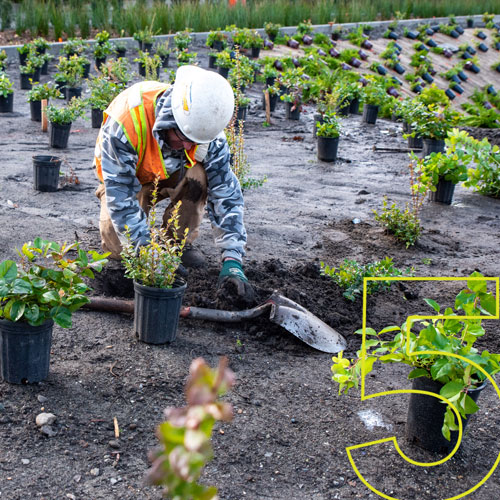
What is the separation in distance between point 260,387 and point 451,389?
98cm

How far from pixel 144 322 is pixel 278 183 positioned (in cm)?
359

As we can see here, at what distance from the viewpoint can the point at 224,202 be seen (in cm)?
395

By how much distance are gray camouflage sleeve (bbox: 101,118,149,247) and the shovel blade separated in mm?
842

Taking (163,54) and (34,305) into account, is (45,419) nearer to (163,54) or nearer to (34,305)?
(34,305)

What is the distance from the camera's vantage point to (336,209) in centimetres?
573

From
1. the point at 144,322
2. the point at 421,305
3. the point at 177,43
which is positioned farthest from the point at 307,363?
the point at 177,43

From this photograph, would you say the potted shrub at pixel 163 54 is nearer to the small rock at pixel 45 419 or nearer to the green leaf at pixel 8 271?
the green leaf at pixel 8 271

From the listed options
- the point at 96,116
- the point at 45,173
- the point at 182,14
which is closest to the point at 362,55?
the point at 182,14

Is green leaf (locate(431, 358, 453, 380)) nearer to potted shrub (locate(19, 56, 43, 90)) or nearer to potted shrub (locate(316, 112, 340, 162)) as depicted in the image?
potted shrub (locate(316, 112, 340, 162))

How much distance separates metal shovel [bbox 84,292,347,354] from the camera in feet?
10.7

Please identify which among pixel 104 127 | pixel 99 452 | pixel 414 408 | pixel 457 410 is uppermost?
pixel 104 127

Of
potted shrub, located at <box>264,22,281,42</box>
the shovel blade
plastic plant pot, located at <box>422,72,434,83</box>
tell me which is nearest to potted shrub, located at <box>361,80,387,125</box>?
plastic plant pot, located at <box>422,72,434,83</box>

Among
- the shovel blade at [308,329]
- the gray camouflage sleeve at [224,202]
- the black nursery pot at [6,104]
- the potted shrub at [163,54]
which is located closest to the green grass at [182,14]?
the potted shrub at [163,54]

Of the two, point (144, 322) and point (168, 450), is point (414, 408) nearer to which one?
point (144, 322)
